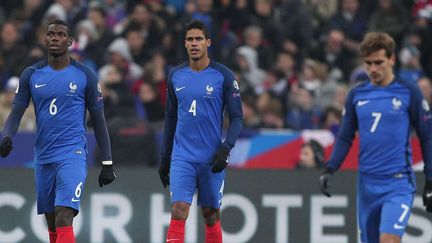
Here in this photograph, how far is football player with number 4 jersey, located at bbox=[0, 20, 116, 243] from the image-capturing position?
11445 mm

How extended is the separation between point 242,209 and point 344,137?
151 inches

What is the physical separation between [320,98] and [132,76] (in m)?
2.87

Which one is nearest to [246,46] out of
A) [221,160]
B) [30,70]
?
[221,160]

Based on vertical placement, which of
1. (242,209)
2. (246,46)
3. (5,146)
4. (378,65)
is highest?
(246,46)

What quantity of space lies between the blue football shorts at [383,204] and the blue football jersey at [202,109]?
64.5 inches

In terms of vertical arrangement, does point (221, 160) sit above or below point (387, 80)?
below

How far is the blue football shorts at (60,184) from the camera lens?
11.3 meters

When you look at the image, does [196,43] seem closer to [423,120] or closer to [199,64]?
[199,64]

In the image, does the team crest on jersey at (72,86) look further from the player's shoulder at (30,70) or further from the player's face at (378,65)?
the player's face at (378,65)

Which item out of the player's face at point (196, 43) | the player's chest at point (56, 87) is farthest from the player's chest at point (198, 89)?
the player's chest at point (56, 87)

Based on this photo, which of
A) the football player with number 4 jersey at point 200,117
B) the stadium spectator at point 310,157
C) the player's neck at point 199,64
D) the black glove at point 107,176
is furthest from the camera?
the stadium spectator at point 310,157

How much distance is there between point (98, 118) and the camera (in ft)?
38.3

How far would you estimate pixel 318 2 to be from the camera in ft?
69.6

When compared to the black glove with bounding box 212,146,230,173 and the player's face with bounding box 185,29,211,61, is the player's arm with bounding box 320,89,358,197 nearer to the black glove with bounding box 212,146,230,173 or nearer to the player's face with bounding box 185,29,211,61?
the black glove with bounding box 212,146,230,173
